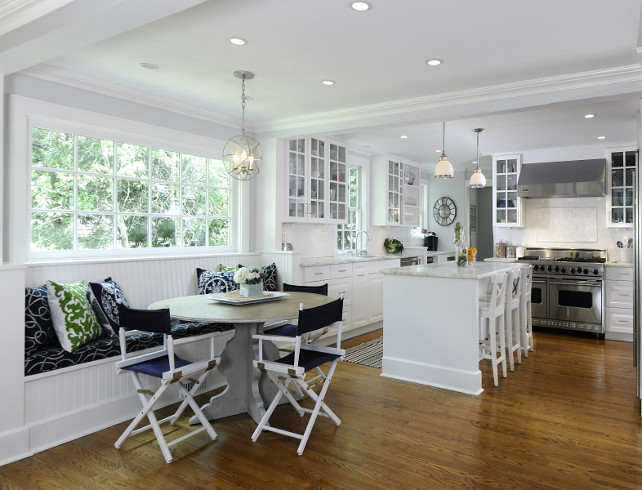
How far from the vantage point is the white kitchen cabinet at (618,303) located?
5.84 meters

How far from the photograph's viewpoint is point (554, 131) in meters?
5.66

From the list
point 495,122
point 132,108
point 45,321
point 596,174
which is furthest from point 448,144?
point 45,321

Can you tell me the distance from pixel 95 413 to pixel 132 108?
2.49 m

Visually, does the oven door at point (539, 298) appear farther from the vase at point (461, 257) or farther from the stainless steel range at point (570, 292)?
the vase at point (461, 257)

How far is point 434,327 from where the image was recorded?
13.6ft

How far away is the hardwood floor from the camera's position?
99.3 inches

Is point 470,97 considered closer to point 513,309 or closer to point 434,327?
point 434,327

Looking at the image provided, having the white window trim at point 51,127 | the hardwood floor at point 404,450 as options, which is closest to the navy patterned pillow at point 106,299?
the white window trim at point 51,127

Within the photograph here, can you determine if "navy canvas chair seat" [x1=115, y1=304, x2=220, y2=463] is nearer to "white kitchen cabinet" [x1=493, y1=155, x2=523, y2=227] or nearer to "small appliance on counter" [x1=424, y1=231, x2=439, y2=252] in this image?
"white kitchen cabinet" [x1=493, y1=155, x2=523, y2=227]

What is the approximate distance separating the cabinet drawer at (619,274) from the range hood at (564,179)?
974 millimetres

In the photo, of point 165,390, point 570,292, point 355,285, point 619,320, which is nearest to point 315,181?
point 355,285

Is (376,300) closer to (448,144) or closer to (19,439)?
(448,144)

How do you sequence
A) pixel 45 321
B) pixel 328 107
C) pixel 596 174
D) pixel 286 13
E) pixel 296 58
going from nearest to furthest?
pixel 286 13 → pixel 45 321 → pixel 296 58 → pixel 328 107 → pixel 596 174

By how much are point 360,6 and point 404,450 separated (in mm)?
2547
